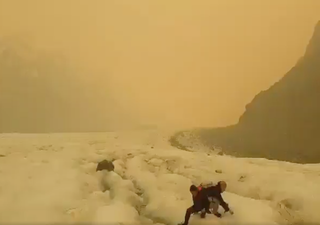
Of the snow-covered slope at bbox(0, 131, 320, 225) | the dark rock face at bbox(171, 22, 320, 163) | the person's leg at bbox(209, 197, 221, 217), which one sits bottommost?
the person's leg at bbox(209, 197, 221, 217)

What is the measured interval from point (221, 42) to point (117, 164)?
1.63 meters

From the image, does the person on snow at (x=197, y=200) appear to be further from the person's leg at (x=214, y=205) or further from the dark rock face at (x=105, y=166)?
the dark rock face at (x=105, y=166)

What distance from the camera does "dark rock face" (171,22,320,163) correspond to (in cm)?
371

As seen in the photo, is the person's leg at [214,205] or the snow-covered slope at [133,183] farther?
the snow-covered slope at [133,183]

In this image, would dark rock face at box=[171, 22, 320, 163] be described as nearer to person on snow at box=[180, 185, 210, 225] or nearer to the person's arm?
the person's arm

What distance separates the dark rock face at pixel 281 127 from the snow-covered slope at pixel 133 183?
331 mm

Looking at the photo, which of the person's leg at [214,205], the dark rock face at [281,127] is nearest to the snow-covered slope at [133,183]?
the person's leg at [214,205]

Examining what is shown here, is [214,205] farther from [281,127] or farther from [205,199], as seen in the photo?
[281,127]

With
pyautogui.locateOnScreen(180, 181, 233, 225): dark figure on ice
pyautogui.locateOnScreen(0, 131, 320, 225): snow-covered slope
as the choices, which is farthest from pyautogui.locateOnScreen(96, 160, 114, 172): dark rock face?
pyautogui.locateOnScreen(180, 181, 233, 225): dark figure on ice

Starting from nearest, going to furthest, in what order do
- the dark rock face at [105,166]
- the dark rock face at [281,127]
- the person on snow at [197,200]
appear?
the person on snow at [197,200]
the dark rock face at [105,166]
the dark rock face at [281,127]

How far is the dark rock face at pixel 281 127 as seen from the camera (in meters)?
3.71

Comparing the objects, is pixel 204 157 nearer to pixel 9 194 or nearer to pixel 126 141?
pixel 126 141

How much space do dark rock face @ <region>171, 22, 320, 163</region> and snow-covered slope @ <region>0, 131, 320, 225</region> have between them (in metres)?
0.33

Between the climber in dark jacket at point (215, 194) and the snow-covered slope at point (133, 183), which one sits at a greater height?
the snow-covered slope at point (133, 183)
